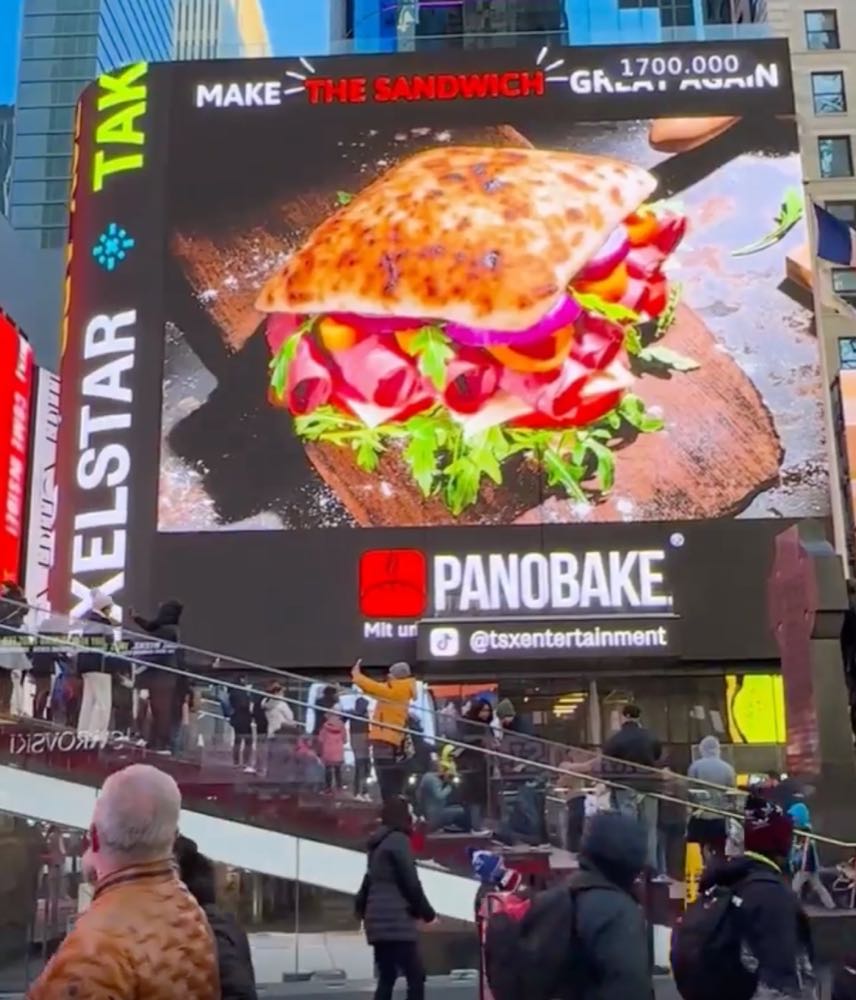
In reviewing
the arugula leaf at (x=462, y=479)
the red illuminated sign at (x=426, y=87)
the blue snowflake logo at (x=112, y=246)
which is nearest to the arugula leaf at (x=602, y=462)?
the arugula leaf at (x=462, y=479)

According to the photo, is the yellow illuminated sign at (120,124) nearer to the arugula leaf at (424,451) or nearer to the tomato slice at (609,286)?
the arugula leaf at (424,451)

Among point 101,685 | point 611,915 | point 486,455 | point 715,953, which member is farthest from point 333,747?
point 486,455

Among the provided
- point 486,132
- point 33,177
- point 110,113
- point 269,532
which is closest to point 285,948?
point 269,532

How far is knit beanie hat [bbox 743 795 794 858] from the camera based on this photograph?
4.45m

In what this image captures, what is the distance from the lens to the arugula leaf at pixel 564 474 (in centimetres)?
2527

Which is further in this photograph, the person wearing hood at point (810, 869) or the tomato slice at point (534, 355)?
the tomato slice at point (534, 355)

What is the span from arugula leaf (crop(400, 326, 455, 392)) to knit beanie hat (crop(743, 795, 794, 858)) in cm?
2141

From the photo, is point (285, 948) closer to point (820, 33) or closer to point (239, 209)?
point (239, 209)

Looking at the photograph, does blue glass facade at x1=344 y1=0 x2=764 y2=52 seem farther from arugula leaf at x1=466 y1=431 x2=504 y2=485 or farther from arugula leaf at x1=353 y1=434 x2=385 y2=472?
arugula leaf at x1=353 y1=434 x2=385 y2=472

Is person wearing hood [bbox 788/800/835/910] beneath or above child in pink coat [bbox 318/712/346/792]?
beneath

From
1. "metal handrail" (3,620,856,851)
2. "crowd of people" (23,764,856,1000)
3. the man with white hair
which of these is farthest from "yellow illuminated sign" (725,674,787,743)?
the man with white hair

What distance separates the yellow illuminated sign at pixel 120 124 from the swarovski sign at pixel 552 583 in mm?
12004

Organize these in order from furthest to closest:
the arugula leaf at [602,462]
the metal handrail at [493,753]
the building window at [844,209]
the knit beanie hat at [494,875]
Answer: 1. the building window at [844,209]
2. the arugula leaf at [602,462]
3. the metal handrail at [493,753]
4. the knit beanie hat at [494,875]

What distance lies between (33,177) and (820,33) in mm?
66075
